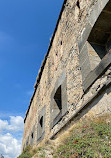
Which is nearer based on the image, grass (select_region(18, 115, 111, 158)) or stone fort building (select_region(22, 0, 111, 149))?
grass (select_region(18, 115, 111, 158))

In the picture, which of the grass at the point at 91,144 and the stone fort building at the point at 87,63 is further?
the stone fort building at the point at 87,63

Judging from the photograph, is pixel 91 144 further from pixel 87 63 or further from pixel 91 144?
pixel 87 63

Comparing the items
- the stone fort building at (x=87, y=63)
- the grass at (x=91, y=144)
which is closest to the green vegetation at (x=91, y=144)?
the grass at (x=91, y=144)

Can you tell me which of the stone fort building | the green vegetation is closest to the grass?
the green vegetation

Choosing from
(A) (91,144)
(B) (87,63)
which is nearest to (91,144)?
(A) (91,144)

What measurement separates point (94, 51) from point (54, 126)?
3041mm

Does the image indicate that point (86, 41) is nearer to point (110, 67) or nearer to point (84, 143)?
point (110, 67)

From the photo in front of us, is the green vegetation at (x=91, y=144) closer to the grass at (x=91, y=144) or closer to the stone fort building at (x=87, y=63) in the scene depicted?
the grass at (x=91, y=144)

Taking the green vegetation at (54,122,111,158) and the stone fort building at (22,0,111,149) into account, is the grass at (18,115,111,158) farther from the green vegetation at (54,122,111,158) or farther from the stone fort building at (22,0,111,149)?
the stone fort building at (22,0,111,149)

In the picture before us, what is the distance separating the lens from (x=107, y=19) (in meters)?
3.63

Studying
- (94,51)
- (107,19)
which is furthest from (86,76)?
(107,19)

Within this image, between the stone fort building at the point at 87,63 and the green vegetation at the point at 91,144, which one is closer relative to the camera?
the green vegetation at the point at 91,144

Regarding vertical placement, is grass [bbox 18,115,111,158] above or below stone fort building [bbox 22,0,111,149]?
below

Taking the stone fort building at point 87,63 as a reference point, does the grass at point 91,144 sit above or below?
below
